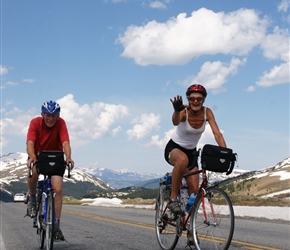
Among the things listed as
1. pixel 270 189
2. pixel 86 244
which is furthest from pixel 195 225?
pixel 270 189

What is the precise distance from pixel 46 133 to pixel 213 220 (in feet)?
10.5

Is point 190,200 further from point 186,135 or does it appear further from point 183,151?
point 186,135

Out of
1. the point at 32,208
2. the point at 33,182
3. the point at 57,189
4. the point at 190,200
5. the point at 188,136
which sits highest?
the point at 188,136

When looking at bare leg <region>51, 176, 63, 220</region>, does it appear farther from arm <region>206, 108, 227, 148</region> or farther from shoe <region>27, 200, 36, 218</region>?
arm <region>206, 108, 227, 148</region>

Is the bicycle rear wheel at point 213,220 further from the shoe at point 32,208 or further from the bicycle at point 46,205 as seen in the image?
the shoe at point 32,208

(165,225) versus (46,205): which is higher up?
(46,205)

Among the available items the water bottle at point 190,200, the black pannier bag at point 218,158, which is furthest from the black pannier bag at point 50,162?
the black pannier bag at point 218,158

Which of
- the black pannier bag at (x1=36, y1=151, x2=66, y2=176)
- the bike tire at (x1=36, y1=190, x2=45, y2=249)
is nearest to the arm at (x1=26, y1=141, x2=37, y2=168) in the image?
the black pannier bag at (x1=36, y1=151, x2=66, y2=176)

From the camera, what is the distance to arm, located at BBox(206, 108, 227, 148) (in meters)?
6.68

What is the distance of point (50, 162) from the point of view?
7.16 meters

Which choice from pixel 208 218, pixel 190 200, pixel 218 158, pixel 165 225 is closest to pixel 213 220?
pixel 208 218

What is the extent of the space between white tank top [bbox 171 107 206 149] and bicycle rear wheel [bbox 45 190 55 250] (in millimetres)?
2129

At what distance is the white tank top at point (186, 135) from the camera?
6.82 meters

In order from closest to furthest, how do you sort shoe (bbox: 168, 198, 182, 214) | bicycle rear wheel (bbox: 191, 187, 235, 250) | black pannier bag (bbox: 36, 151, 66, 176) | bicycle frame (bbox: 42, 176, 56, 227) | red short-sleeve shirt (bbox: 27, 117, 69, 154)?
bicycle rear wheel (bbox: 191, 187, 235, 250)
shoe (bbox: 168, 198, 182, 214)
black pannier bag (bbox: 36, 151, 66, 176)
bicycle frame (bbox: 42, 176, 56, 227)
red short-sleeve shirt (bbox: 27, 117, 69, 154)
